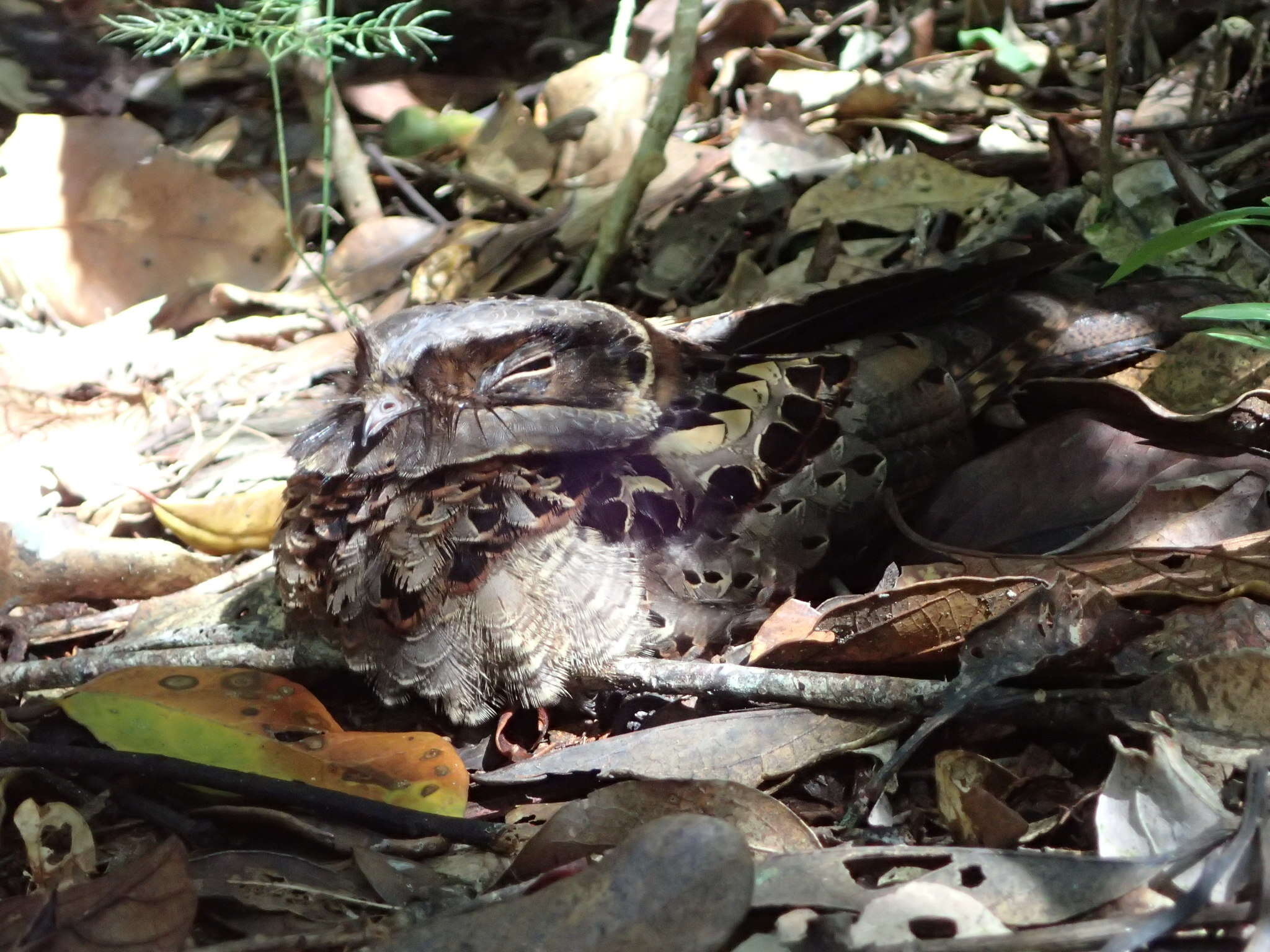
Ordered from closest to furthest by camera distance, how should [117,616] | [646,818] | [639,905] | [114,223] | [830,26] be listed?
[639,905], [646,818], [117,616], [114,223], [830,26]

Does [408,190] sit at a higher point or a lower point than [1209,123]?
lower

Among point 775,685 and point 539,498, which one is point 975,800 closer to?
point 775,685

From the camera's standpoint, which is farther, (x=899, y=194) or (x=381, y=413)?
(x=899, y=194)

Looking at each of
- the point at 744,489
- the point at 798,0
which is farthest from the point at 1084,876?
the point at 798,0

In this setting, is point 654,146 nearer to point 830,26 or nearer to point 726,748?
point 830,26

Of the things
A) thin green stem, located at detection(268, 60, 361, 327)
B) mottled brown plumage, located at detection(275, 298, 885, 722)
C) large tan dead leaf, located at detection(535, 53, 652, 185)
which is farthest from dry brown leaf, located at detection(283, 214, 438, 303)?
mottled brown plumage, located at detection(275, 298, 885, 722)

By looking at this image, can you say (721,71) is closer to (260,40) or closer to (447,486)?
(260,40)

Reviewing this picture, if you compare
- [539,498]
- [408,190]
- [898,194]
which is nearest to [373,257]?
[408,190]

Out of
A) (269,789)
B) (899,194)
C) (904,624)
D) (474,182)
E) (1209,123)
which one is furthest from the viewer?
(474,182)

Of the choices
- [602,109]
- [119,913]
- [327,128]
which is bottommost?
[119,913]

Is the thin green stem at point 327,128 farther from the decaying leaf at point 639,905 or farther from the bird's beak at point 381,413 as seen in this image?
the decaying leaf at point 639,905
